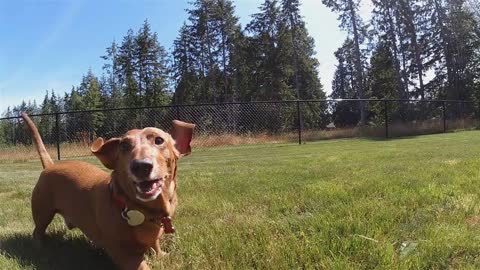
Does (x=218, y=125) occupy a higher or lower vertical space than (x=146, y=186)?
higher

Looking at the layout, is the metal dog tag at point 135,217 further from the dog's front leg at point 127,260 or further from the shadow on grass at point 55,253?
the shadow on grass at point 55,253

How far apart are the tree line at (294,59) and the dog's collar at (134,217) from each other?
3045 centimetres

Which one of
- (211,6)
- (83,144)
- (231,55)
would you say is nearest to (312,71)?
(231,55)

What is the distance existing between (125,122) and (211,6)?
1122 inches

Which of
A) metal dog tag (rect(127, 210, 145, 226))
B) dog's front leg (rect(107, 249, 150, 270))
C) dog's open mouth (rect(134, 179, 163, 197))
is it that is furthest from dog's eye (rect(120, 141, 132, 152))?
dog's front leg (rect(107, 249, 150, 270))

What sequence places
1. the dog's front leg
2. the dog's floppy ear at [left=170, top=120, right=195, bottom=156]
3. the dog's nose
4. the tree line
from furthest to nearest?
the tree line → the dog's floppy ear at [left=170, top=120, right=195, bottom=156] → the dog's front leg → the dog's nose

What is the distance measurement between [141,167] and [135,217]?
1.42 ft

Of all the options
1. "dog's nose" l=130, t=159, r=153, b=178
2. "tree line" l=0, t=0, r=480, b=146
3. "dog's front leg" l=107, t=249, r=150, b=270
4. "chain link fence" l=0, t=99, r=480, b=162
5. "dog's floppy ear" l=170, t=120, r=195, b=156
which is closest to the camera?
"dog's nose" l=130, t=159, r=153, b=178

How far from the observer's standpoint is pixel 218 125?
2059 centimetres

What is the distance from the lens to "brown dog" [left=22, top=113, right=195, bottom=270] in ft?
8.30

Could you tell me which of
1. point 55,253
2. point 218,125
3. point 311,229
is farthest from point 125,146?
point 218,125

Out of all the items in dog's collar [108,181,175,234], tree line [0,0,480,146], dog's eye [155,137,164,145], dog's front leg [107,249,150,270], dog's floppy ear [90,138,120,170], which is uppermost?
tree line [0,0,480,146]

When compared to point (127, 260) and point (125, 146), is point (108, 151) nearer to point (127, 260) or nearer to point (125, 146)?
point (125, 146)

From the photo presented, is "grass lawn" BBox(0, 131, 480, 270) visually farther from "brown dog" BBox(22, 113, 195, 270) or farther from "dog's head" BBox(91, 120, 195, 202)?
"dog's head" BBox(91, 120, 195, 202)
